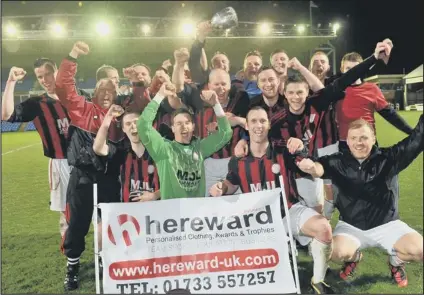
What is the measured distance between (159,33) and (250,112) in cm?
293

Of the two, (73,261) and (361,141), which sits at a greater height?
(361,141)

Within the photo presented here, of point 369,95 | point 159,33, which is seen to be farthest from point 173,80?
point 159,33

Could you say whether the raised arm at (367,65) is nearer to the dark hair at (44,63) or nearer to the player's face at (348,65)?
the player's face at (348,65)

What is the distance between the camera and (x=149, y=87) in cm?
346

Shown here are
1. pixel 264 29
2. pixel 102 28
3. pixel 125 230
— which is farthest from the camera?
pixel 102 28

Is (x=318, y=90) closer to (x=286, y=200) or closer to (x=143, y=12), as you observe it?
(x=286, y=200)

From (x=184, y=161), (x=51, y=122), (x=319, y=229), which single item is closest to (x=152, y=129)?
(x=184, y=161)

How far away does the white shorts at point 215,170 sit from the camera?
129 inches

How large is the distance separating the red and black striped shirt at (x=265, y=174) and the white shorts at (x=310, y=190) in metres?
0.07

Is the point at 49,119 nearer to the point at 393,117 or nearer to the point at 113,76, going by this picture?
the point at 113,76

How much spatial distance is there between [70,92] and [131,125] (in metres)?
0.61

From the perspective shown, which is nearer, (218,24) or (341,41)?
(218,24)

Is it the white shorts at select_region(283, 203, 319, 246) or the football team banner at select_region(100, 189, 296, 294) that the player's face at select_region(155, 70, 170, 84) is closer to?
the football team banner at select_region(100, 189, 296, 294)

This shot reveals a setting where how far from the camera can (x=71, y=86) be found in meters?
3.19
